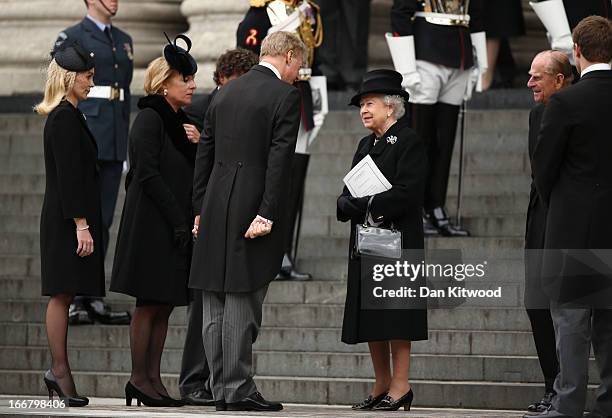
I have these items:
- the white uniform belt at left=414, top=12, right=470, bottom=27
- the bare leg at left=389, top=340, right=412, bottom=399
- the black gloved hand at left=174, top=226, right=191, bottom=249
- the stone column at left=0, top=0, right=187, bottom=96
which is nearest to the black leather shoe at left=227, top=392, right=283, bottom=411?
the bare leg at left=389, top=340, right=412, bottom=399

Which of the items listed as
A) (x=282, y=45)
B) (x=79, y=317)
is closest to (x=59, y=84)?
(x=282, y=45)

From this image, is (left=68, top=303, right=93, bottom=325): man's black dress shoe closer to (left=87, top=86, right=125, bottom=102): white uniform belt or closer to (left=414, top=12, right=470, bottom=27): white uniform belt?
(left=87, top=86, right=125, bottom=102): white uniform belt

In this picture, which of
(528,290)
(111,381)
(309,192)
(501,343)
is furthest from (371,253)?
(309,192)

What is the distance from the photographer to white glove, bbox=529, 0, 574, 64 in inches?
496

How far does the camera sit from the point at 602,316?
29.2 feet

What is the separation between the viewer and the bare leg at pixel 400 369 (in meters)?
9.66

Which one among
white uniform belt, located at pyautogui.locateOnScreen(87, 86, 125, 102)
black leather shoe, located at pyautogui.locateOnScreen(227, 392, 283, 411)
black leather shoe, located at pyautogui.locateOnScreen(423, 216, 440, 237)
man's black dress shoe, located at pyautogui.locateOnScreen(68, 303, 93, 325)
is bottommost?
black leather shoe, located at pyautogui.locateOnScreen(227, 392, 283, 411)

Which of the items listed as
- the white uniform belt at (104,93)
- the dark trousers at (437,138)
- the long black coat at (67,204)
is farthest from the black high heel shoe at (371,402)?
the white uniform belt at (104,93)

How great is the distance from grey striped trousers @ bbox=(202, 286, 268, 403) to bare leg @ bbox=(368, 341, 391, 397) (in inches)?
26.5

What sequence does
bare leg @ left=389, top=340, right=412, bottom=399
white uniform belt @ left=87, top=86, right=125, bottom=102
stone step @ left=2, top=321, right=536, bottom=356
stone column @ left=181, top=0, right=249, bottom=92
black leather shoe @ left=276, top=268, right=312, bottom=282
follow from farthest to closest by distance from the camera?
stone column @ left=181, top=0, right=249, bottom=92
white uniform belt @ left=87, top=86, right=125, bottom=102
black leather shoe @ left=276, top=268, right=312, bottom=282
stone step @ left=2, top=321, right=536, bottom=356
bare leg @ left=389, top=340, right=412, bottom=399

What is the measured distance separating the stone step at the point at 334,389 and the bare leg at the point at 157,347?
0.86m

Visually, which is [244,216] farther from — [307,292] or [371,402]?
[307,292]

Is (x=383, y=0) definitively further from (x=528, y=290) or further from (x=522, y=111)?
(x=528, y=290)

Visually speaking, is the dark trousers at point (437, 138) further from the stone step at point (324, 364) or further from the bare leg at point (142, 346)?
the bare leg at point (142, 346)
